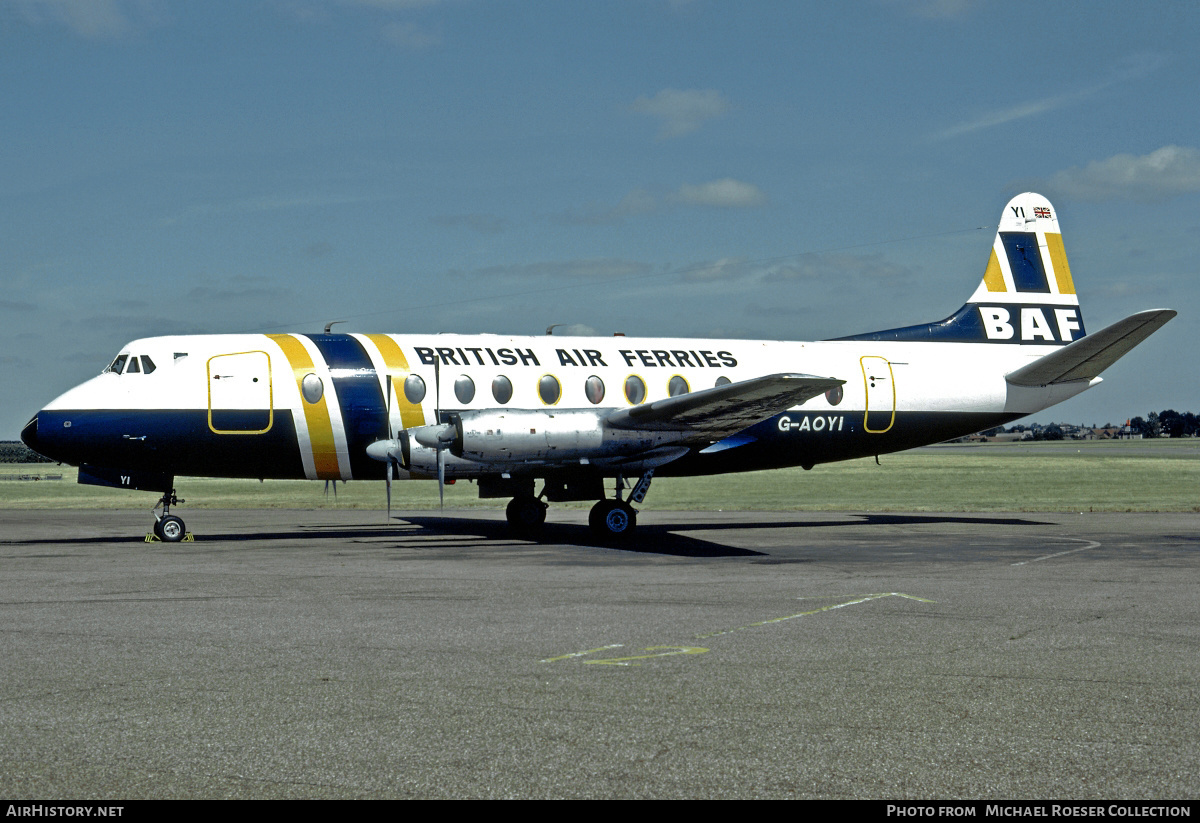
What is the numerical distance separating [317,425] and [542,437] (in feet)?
16.9

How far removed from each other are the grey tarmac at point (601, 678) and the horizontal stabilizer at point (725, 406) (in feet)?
12.4

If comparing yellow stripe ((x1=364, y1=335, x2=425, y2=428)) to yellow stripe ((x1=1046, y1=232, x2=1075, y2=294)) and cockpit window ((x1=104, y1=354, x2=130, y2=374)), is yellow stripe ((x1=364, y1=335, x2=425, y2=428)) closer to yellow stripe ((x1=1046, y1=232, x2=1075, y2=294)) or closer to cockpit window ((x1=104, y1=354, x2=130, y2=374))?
cockpit window ((x1=104, y1=354, x2=130, y2=374))

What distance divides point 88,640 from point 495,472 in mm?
12171

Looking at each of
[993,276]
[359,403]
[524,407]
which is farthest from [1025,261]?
[359,403]

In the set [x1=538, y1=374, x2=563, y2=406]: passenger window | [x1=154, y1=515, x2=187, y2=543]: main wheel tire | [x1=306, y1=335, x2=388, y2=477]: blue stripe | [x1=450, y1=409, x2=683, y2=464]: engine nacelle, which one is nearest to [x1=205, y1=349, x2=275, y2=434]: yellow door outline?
[x1=306, y1=335, x2=388, y2=477]: blue stripe

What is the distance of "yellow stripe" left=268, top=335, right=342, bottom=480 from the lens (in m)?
23.3

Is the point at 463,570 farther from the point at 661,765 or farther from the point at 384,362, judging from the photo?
the point at 661,765

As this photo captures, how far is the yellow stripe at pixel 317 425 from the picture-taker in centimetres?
2334

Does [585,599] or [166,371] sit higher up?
[166,371]

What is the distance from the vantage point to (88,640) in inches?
422

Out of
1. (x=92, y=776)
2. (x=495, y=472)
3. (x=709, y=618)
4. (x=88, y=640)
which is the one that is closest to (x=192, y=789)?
(x=92, y=776)

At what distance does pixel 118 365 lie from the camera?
23.2 metres

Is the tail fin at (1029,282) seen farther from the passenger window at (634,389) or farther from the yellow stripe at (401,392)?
the yellow stripe at (401,392)

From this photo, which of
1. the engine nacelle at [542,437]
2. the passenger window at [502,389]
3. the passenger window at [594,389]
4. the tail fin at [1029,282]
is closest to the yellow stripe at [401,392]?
the passenger window at [502,389]
